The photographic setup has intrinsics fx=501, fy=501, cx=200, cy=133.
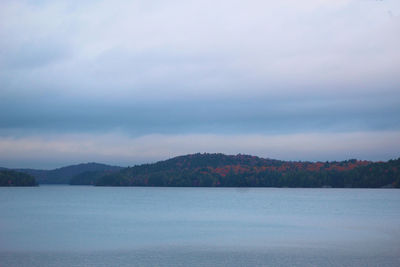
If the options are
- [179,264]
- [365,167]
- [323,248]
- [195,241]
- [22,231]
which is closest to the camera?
[179,264]

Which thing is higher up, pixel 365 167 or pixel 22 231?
pixel 365 167

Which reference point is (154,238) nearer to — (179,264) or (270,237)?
(270,237)

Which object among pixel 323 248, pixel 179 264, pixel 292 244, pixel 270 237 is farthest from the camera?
pixel 270 237

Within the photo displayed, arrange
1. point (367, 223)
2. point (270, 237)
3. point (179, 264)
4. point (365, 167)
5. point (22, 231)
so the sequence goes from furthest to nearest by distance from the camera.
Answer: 1. point (365, 167)
2. point (367, 223)
3. point (22, 231)
4. point (270, 237)
5. point (179, 264)

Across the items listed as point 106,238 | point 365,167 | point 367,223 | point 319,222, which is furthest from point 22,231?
point 365,167

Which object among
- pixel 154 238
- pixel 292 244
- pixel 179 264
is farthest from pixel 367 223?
pixel 179 264

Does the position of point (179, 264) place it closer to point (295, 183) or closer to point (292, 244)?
point (292, 244)

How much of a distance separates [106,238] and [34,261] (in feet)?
36.4

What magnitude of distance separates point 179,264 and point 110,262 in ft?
12.0

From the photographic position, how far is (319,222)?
52375mm

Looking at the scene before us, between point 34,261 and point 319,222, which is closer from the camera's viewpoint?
point 34,261

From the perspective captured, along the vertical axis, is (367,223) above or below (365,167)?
below

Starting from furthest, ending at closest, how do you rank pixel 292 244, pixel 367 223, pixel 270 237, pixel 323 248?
1. pixel 367 223
2. pixel 270 237
3. pixel 292 244
4. pixel 323 248

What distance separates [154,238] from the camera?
37.8 metres
